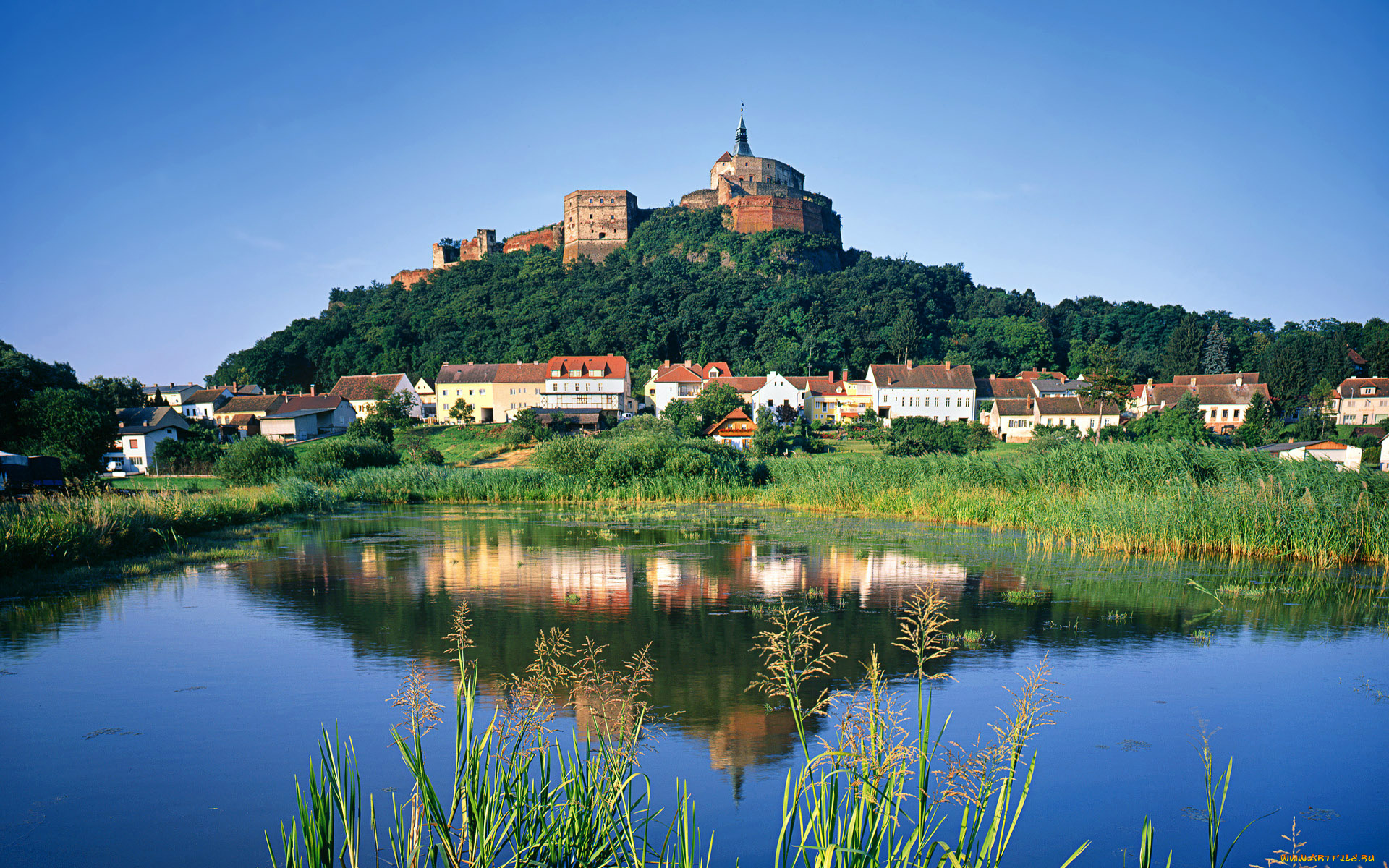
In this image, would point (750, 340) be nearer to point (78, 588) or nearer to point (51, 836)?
point (78, 588)

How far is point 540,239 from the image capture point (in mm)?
115500

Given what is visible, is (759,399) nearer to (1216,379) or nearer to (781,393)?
(781,393)

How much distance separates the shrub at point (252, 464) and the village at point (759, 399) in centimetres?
3013

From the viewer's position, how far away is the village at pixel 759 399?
68.4m

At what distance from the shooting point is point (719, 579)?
582 inches

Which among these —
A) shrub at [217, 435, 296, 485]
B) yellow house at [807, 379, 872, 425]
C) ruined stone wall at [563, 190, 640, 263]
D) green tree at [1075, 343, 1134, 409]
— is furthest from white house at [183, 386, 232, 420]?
green tree at [1075, 343, 1134, 409]

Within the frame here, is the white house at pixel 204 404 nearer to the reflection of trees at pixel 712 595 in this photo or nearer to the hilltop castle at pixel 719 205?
the hilltop castle at pixel 719 205

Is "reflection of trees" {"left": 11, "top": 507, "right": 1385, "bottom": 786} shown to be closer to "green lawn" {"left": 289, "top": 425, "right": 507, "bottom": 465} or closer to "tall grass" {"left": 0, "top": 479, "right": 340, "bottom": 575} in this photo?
"tall grass" {"left": 0, "top": 479, "right": 340, "bottom": 575}

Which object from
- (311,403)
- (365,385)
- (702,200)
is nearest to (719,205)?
(702,200)

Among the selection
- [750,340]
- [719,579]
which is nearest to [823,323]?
[750,340]

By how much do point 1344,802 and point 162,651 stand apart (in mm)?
12142

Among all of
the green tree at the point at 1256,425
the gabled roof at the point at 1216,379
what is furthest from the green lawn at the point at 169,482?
the gabled roof at the point at 1216,379

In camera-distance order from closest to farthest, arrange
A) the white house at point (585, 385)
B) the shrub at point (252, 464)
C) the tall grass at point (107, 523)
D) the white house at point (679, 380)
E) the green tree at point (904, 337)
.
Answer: the tall grass at point (107, 523)
the shrub at point (252, 464)
the white house at point (585, 385)
the white house at point (679, 380)
the green tree at point (904, 337)

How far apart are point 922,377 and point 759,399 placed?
15919 mm
